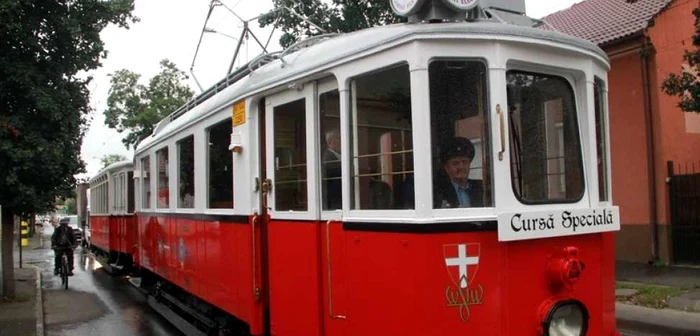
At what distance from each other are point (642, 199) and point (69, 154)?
40.0 feet

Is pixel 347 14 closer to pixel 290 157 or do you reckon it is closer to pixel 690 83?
pixel 690 83

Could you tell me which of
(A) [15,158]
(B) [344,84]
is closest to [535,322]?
(B) [344,84]

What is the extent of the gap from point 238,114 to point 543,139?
2.55 meters

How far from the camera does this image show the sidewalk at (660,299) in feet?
26.6

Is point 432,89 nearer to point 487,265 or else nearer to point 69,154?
point 487,265

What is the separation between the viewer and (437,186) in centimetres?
337

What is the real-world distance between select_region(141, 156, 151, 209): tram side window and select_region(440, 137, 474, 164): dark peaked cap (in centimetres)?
688

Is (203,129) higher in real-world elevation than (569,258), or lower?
higher

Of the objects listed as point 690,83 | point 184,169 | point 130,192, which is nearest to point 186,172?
point 184,169

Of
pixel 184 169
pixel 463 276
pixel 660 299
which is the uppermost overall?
pixel 184 169

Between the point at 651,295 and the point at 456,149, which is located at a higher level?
the point at 456,149

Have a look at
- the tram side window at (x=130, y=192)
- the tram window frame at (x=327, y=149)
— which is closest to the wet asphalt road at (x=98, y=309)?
the tram side window at (x=130, y=192)

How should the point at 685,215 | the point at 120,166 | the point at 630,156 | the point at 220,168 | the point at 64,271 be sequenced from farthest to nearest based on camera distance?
1. the point at 120,166
2. the point at 630,156
3. the point at 64,271
4. the point at 685,215
5. the point at 220,168

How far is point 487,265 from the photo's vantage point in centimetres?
332
